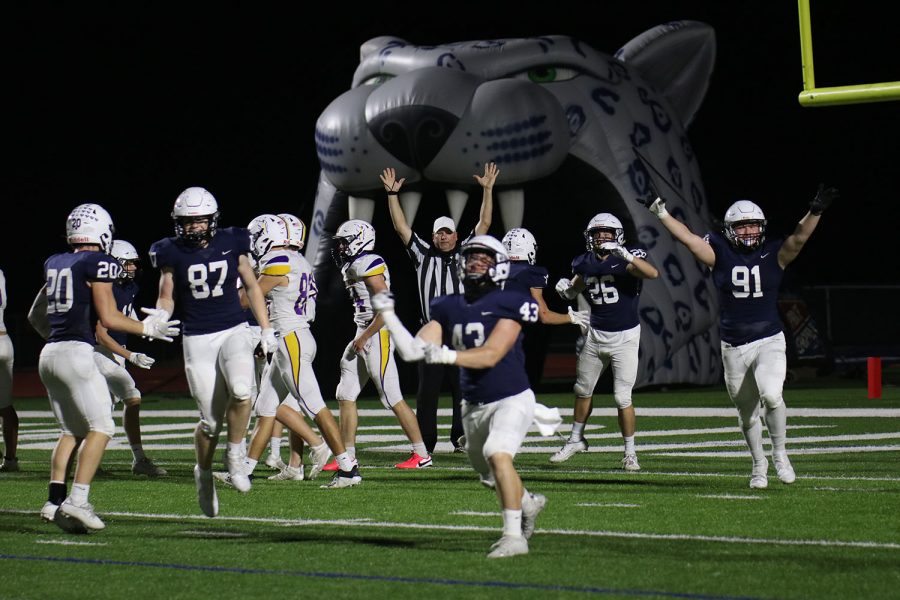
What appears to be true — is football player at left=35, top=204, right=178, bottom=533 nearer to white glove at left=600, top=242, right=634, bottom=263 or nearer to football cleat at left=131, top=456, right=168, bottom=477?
football cleat at left=131, top=456, right=168, bottom=477

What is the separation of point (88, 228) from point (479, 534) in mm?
2373

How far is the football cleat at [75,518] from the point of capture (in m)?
6.49

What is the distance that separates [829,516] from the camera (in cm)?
679

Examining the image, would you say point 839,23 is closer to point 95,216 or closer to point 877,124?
point 95,216

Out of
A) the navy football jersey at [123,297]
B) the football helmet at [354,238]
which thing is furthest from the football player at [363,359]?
the navy football jersey at [123,297]

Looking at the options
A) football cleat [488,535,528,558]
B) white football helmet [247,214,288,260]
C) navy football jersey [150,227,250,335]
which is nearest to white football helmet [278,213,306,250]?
white football helmet [247,214,288,260]

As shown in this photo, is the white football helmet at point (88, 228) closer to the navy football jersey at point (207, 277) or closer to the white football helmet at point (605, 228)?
the navy football jersey at point (207, 277)

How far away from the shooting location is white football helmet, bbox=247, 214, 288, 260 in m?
8.62

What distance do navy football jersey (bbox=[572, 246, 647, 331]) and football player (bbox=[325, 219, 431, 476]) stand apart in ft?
4.48

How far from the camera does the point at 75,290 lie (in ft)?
22.2

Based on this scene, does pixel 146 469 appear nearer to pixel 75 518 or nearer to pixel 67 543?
pixel 75 518

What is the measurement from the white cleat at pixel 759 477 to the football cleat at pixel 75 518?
358 centimetres

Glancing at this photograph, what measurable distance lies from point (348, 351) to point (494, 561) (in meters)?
3.86

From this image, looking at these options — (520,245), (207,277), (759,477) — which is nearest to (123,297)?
(520,245)
